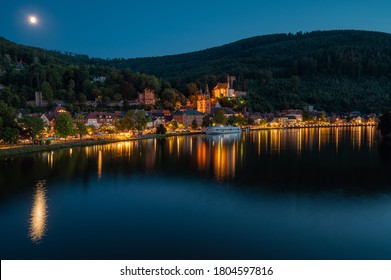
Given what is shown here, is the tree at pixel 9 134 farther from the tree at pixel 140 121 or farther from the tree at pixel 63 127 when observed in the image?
the tree at pixel 140 121

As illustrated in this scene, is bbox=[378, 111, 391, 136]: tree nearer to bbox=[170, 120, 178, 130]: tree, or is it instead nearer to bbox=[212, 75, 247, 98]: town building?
bbox=[170, 120, 178, 130]: tree

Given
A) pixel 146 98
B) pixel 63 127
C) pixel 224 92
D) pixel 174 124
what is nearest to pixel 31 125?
pixel 63 127

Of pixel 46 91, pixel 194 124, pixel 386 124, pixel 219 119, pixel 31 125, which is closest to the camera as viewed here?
pixel 31 125

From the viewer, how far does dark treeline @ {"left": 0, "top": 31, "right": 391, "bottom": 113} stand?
45.6 metres

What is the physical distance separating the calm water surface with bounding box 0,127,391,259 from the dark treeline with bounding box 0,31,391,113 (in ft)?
88.2

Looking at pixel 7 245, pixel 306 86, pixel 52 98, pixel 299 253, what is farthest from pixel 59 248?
pixel 306 86

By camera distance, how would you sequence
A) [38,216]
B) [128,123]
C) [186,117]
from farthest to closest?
[186,117]
[128,123]
[38,216]

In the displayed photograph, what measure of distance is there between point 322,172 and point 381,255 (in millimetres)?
8372

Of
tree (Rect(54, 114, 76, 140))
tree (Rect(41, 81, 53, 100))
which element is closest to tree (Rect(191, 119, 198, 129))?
tree (Rect(41, 81, 53, 100))

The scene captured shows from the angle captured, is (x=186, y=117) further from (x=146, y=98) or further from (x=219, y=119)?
(x=146, y=98)

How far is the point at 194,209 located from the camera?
9602 mm

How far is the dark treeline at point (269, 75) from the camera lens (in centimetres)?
4559

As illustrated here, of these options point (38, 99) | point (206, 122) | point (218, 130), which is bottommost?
point (218, 130)

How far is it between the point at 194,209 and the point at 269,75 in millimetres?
57618
